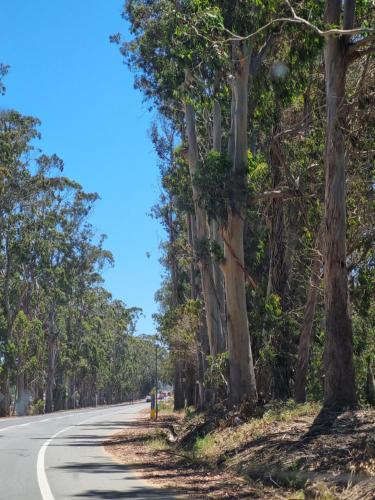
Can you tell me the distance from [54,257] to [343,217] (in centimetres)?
4884

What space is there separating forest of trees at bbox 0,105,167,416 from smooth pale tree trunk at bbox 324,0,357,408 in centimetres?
3528

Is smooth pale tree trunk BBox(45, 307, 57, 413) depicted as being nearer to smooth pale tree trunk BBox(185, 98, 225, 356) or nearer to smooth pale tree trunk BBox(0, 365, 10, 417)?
smooth pale tree trunk BBox(0, 365, 10, 417)

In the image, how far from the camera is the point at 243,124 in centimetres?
1938

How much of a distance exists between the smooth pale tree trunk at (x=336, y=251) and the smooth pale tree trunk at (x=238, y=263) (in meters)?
5.08

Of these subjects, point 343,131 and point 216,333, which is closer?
point 343,131

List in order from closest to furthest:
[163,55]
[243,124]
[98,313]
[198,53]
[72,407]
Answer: [198,53], [243,124], [163,55], [98,313], [72,407]

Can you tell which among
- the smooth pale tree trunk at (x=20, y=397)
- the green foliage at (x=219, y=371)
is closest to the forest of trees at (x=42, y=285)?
the smooth pale tree trunk at (x=20, y=397)

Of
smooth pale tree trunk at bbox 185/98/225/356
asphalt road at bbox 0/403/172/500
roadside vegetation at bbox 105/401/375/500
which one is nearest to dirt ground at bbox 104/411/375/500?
roadside vegetation at bbox 105/401/375/500

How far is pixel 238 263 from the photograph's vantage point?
19609 millimetres

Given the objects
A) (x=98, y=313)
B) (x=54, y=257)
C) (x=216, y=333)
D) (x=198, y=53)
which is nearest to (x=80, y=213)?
(x=54, y=257)

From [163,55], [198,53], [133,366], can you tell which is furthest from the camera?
[133,366]

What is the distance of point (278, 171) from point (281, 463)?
10718 mm

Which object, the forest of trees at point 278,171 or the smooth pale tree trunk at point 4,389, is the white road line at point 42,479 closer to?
the forest of trees at point 278,171

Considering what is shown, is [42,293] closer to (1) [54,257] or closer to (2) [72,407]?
(1) [54,257]
